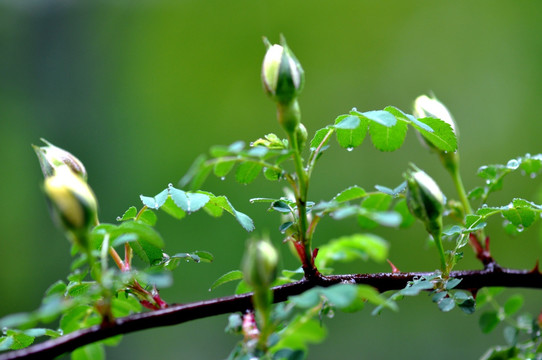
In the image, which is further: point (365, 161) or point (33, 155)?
point (33, 155)

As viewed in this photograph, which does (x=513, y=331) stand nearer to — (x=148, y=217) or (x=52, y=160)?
(x=148, y=217)

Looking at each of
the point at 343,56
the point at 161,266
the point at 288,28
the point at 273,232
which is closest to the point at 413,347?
the point at 273,232

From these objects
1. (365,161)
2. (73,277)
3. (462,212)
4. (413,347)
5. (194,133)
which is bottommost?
(413,347)

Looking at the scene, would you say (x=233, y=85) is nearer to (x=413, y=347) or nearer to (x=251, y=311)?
(x=413, y=347)

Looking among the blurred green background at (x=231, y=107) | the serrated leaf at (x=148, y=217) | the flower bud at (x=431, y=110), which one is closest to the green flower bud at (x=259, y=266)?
the serrated leaf at (x=148, y=217)

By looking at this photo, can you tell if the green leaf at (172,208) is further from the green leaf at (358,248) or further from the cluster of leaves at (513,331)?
the cluster of leaves at (513,331)

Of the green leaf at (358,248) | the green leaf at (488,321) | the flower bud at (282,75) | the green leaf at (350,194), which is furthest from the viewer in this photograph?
the green leaf at (488,321)
